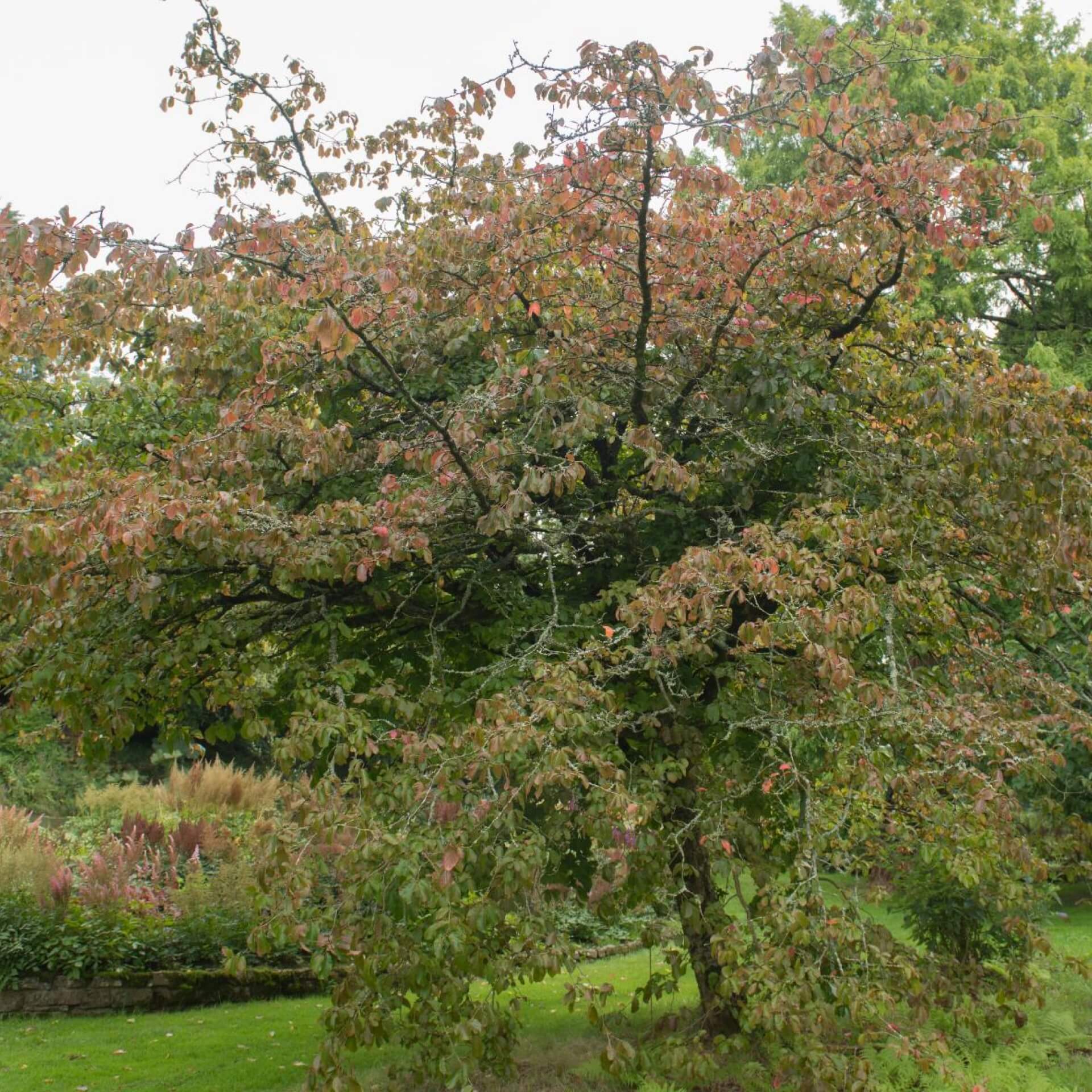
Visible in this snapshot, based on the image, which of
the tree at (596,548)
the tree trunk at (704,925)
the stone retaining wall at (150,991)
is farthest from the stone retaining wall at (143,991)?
the tree trunk at (704,925)

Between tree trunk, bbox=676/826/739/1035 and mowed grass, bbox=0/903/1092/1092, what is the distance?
0.38 meters

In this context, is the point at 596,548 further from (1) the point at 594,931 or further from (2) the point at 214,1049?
(1) the point at 594,931

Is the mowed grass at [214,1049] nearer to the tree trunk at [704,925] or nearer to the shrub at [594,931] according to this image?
the tree trunk at [704,925]

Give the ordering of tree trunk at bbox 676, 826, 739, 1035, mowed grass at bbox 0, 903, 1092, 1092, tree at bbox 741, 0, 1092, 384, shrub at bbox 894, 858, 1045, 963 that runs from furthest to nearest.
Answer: tree at bbox 741, 0, 1092, 384 → shrub at bbox 894, 858, 1045, 963 → mowed grass at bbox 0, 903, 1092, 1092 → tree trunk at bbox 676, 826, 739, 1035

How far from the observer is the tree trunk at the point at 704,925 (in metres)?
5.05

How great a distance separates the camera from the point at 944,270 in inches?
683

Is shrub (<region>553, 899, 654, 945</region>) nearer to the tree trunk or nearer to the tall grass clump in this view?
the tall grass clump

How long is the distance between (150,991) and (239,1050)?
1.70 metres

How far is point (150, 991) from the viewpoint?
8062 millimetres

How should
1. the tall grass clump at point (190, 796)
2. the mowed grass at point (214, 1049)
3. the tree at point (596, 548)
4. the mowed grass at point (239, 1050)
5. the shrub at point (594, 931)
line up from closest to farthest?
the tree at point (596, 548) → the mowed grass at point (239, 1050) → the mowed grass at point (214, 1049) → the shrub at point (594, 931) → the tall grass clump at point (190, 796)

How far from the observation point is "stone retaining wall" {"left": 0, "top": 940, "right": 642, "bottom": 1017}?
7766mm


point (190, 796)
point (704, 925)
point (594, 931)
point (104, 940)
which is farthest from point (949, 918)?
point (190, 796)

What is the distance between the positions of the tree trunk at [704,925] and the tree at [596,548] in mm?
36

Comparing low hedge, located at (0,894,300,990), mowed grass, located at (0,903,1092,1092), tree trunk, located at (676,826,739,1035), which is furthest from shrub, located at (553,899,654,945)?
tree trunk, located at (676,826,739,1035)
